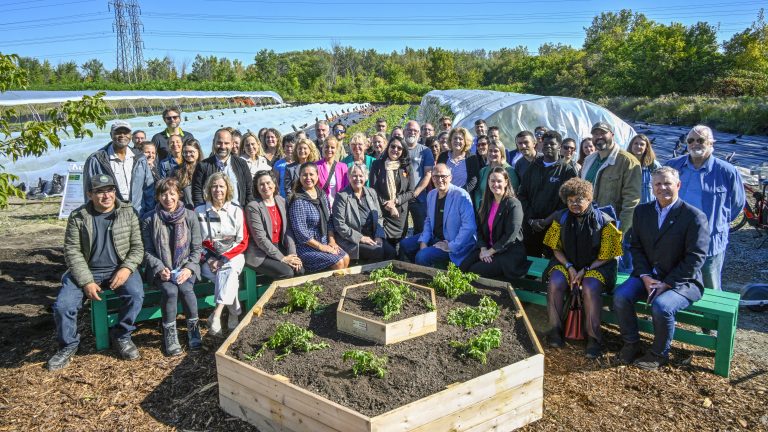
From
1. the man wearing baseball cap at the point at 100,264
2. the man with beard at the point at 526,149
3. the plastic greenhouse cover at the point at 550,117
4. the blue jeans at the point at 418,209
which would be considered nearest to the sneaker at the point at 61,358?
the man wearing baseball cap at the point at 100,264

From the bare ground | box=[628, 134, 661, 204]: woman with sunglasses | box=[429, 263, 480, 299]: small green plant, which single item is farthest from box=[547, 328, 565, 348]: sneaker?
box=[628, 134, 661, 204]: woman with sunglasses

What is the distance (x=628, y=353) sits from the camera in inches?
191

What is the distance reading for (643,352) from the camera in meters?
5.02

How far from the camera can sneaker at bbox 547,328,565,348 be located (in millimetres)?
5186

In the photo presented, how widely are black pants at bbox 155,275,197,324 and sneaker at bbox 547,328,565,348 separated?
352cm

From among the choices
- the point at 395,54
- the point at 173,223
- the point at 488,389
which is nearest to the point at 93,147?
the point at 173,223

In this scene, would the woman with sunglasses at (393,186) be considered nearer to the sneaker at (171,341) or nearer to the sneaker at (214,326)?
the sneaker at (214,326)

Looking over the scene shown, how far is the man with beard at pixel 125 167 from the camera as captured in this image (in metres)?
6.14

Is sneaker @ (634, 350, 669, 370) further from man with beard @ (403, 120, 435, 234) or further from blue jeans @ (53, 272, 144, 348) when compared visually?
blue jeans @ (53, 272, 144, 348)

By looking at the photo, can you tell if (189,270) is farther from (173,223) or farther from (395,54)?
(395,54)

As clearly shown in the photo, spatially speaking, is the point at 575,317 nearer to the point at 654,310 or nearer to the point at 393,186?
the point at 654,310

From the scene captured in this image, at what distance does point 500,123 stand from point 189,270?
29.7ft

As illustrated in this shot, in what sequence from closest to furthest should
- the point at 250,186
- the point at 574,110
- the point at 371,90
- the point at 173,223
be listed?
the point at 173,223 < the point at 250,186 < the point at 574,110 < the point at 371,90

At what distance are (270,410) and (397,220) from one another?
370cm
